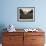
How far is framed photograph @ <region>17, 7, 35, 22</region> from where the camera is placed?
4336mm

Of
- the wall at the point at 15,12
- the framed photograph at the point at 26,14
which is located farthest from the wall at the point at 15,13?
the framed photograph at the point at 26,14

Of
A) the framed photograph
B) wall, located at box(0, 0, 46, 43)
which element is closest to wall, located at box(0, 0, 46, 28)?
wall, located at box(0, 0, 46, 43)

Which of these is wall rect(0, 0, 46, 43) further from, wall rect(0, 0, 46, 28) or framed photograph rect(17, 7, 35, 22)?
framed photograph rect(17, 7, 35, 22)

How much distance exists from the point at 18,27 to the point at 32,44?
836 millimetres

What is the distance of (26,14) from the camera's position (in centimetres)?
436

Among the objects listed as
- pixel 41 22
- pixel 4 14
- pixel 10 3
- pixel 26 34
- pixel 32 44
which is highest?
pixel 10 3

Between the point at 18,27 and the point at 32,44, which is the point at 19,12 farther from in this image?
the point at 32,44

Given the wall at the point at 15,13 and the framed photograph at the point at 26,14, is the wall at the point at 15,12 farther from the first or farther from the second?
the framed photograph at the point at 26,14

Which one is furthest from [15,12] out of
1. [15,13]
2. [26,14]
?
[26,14]

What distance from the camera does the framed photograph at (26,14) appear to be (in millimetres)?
4336

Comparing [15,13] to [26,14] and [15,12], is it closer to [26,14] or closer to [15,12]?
[15,12]

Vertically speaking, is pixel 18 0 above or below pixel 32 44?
above

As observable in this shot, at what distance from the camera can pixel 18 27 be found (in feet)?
14.5

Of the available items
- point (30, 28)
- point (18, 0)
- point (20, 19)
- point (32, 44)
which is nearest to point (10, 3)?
point (18, 0)
